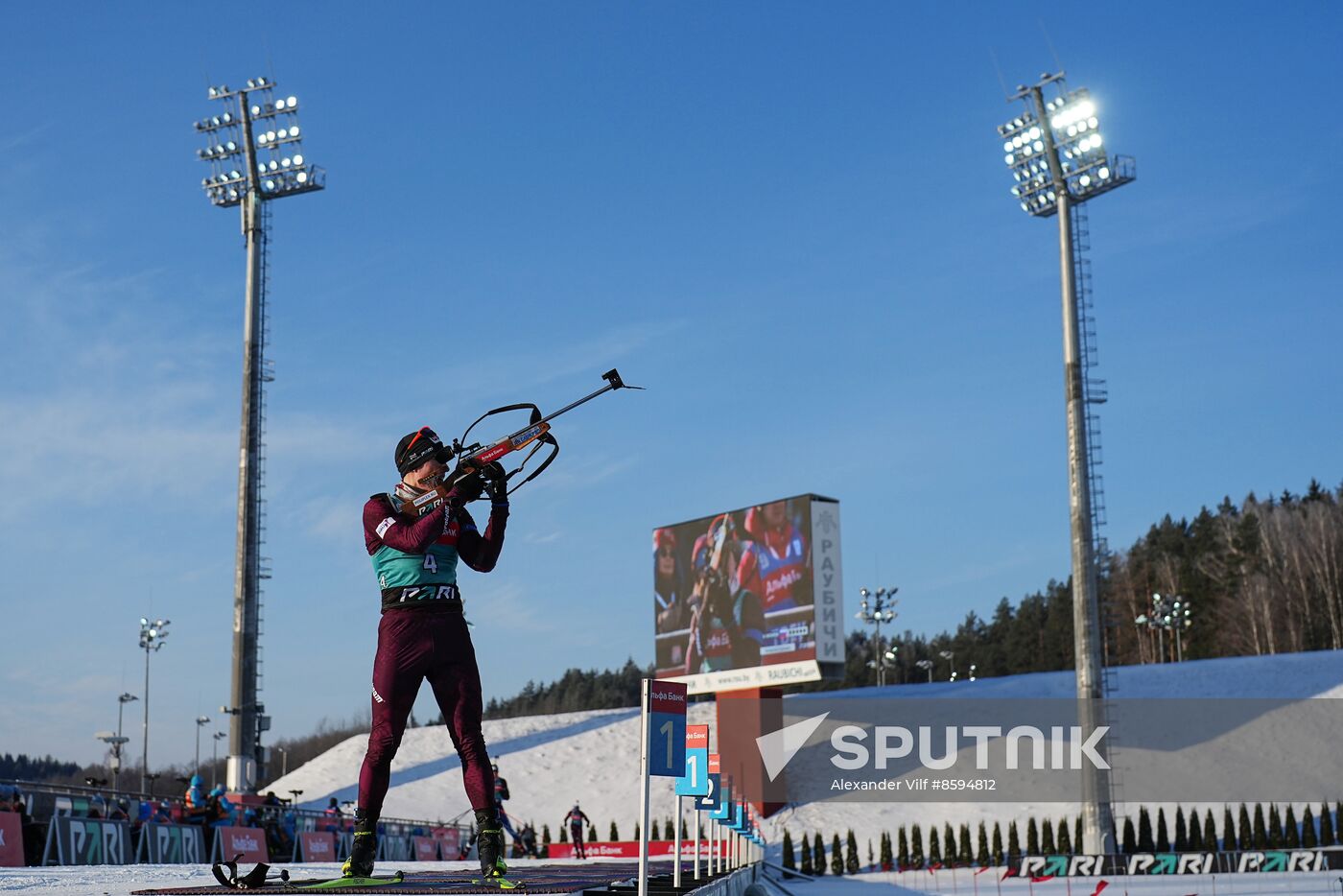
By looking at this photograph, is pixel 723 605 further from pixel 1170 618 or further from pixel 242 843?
pixel 1170 618

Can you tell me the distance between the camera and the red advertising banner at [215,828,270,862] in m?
20.8

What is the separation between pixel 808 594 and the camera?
130 feet

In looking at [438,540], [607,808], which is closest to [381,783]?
[438,540]

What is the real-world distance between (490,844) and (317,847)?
18.6m

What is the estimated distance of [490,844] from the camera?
23.5 feet

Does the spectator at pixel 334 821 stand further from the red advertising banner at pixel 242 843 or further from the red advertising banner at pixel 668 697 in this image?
the red advertising banner at pixel 668 697

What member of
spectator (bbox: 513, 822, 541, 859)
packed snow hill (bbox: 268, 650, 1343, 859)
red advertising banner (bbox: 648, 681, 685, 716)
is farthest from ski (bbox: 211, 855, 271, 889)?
packed snow hill (bbox: 268, 650, 1343, 859)

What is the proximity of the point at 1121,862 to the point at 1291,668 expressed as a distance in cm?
2079

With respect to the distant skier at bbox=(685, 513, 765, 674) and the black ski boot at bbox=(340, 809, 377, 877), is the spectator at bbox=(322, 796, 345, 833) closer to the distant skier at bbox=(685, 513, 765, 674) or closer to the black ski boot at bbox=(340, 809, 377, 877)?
the distant skier at bbox=(685, 513, 765, 674)

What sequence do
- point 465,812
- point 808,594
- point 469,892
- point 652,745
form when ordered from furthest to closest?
1. point 465,812
2. point 808,594
3. point 652,745
4. point 469,892

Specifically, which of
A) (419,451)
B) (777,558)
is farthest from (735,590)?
(419,451)

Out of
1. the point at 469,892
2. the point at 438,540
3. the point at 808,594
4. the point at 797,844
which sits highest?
the point at 808,594

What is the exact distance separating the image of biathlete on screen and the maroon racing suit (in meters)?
32.6

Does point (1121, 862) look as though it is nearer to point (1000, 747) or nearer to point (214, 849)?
point (1000, 747)
